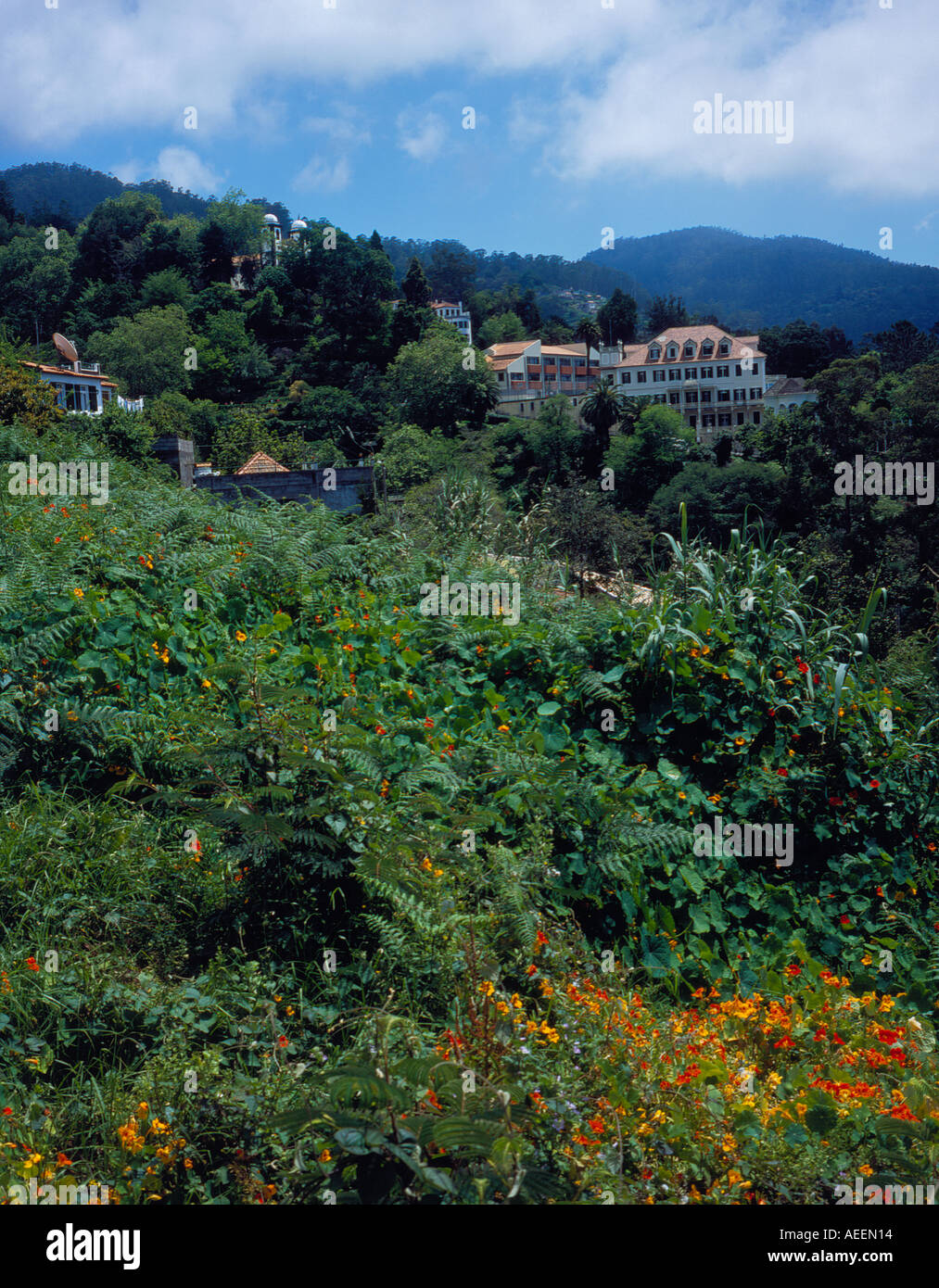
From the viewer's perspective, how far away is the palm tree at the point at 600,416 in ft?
202

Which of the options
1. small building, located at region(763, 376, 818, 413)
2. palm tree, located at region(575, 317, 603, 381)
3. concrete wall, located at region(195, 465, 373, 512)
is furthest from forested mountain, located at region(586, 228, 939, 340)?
concrete wall, located at region(195, 465, 373, 512)

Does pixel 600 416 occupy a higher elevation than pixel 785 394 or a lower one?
lower

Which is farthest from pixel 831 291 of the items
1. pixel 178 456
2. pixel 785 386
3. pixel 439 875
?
pixel 439 875

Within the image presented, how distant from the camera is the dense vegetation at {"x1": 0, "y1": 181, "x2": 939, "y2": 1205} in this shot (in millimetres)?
2523

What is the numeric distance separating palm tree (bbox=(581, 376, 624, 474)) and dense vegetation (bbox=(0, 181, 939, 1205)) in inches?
2184

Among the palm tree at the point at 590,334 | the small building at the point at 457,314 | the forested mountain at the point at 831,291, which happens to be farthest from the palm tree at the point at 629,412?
the small building at the point at 457,314

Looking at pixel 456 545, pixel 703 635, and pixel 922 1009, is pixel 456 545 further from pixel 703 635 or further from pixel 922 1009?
pixel 922 1009

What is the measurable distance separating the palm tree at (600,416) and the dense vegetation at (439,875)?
55.5 metres

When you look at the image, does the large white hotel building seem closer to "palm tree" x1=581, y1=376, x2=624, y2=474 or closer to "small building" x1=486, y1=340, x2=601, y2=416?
"small building" x1=486, y1=340, x2=601, y2=416

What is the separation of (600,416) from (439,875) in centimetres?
6141

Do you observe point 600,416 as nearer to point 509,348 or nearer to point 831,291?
point 509,348

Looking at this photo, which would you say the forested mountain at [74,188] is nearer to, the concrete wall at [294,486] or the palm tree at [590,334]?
the palm tree at [590,334]

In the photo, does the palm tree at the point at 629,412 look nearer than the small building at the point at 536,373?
Yes

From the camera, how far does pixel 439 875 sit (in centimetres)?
321
